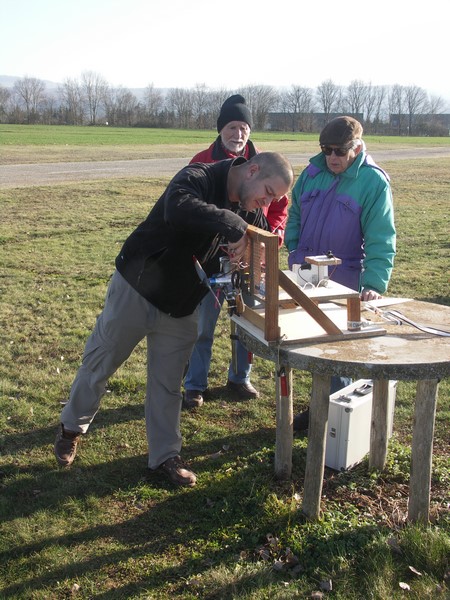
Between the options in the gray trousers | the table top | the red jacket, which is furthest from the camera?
the red jacket

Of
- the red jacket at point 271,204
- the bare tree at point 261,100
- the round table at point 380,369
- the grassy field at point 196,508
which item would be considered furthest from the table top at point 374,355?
the bare tree at point 261,100

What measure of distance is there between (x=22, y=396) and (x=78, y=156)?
2545 centimetres

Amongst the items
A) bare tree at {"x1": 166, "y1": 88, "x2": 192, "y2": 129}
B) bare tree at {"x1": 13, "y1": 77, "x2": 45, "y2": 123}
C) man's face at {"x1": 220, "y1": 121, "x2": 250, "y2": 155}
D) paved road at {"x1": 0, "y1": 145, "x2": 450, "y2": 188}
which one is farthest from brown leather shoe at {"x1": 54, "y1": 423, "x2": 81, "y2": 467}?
bare tree at {"x1": 13, "y1": 77, "x2": 45, "y2": 123}

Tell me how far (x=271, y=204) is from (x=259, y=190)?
140 cm

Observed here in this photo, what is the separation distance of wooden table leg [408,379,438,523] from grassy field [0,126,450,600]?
11 centimetres

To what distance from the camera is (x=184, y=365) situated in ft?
12.4

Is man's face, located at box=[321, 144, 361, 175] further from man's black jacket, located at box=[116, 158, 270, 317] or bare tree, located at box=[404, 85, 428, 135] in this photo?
bare tree, located at box=[404, 85, 428, 135]

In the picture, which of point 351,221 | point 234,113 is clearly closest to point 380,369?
point 351,221

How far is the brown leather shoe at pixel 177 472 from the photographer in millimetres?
3779

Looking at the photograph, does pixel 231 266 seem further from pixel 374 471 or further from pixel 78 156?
pixel 78 156

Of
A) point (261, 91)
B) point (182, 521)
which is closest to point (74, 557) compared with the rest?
point (182, 521)

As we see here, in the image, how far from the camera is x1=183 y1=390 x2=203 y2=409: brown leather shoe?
484 centimetres

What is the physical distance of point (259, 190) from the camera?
297 cm

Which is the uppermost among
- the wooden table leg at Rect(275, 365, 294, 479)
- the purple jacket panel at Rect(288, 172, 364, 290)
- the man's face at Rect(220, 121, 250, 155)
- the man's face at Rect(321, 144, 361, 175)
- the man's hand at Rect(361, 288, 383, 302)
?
the man's face at Rect(220, 121, 250, 155)
